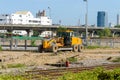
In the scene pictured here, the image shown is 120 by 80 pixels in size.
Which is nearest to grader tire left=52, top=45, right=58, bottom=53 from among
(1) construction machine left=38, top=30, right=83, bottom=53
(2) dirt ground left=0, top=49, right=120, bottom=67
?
(1) construction machine left=38, top=30, right=83, bottom=53

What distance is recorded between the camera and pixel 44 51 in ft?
153

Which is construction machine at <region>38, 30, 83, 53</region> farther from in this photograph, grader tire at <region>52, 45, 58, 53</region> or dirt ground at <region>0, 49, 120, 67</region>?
dirt ground at <region>0, 49, 120, 67</region>

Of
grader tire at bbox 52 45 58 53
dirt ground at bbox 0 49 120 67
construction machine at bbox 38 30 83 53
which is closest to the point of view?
dirt ground at bbox 0 49 120 67

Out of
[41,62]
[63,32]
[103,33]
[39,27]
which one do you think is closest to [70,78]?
[41,62]

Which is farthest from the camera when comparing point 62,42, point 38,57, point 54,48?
point 62,42

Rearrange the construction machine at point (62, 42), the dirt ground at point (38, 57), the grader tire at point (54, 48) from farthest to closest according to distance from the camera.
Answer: the construction machine at point (62, 42) < the grader tire at point (54, 48) < the dirt ground at point (38, 57)

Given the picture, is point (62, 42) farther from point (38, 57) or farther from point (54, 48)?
point (38, 57)

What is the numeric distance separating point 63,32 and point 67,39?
0.92m

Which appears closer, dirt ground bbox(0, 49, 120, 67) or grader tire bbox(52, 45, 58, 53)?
dirt ground bbox(0, 49, 120, 67)

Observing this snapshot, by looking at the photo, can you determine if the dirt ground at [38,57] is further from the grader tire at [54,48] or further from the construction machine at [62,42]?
the construction machine at [62,42]

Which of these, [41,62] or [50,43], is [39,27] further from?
[41,62]

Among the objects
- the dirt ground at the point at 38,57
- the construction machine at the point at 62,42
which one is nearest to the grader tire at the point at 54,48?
the construction machine at the point at 62,42

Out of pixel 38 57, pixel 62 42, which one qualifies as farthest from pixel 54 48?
pixel 38 57

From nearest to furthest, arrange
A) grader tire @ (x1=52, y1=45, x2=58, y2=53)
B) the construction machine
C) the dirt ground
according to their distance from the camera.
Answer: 1. the dirt ground
2. grader tire @ (x1=52, y1=45, x2=58, y2=53)
3. the construction machine
